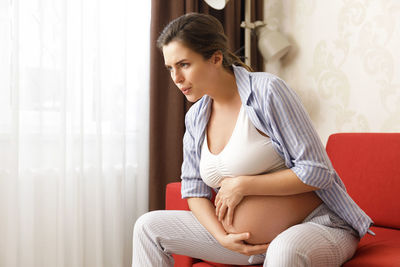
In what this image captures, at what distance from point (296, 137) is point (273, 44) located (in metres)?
1.42

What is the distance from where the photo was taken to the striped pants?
3.51 ft

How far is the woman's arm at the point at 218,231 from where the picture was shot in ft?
3.95

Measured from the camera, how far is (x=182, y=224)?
1.36 meters

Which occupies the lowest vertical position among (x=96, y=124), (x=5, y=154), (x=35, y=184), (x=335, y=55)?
(x=35, y=184)

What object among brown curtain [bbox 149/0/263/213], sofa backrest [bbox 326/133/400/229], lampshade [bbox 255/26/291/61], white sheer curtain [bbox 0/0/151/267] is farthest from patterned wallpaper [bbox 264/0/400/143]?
white sheer curtain [bbox 0/0/151/267]

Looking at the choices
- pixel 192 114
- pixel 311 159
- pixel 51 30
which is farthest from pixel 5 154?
pixel 311 159

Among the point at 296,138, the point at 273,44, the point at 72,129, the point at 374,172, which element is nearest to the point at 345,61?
the point at 273,44

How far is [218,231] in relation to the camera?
128 centimetres

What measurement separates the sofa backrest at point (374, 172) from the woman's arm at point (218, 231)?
735 mm

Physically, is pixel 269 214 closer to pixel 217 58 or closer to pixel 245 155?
pixel 245 155

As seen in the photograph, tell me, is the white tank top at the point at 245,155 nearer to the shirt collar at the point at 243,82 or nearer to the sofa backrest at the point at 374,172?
the shirt collar at the point at 243,82

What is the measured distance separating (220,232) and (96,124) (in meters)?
1.15

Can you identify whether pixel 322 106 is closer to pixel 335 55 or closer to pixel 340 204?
pixel 335 55

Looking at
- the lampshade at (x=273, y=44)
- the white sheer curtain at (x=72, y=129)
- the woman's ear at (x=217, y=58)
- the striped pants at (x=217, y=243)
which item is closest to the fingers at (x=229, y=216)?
the striped pants at (x=217, y=243)
